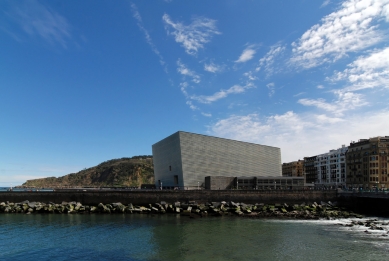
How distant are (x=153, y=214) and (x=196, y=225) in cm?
1162

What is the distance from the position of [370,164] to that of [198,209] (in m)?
68.1

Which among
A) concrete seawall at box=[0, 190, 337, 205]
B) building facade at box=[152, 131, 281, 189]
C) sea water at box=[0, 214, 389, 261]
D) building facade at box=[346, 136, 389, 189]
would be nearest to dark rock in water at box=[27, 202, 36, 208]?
concrete seawall at box=[0, 190, 337, 205]

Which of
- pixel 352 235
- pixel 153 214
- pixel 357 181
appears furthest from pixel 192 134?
pixel 357 181

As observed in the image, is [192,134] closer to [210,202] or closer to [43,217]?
[210,202]

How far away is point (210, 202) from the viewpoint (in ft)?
160

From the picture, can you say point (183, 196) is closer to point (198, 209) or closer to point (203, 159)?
point (198, 209)

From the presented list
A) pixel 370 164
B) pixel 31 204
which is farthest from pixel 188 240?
pixel 370 164

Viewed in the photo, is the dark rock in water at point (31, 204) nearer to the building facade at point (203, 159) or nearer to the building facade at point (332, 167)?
the building facade at point (203, 159)

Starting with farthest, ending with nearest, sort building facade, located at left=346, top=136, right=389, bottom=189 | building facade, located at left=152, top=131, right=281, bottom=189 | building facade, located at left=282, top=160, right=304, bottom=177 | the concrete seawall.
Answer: building facade, located at left=282, top=160, right=304, bottom=177
building facade, located at left=346, top=136, right=389, bottom=189
building facade, located at left=152, top=131, right=281, bottom=189
the concrete seawall

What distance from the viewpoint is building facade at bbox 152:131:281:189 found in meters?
63.9

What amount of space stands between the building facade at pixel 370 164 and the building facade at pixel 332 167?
1015 centimetres

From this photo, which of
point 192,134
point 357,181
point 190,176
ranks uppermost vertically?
point 192,134

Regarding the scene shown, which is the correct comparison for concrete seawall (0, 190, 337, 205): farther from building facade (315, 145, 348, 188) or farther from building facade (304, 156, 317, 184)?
building facade (304, 156, 317, 184)

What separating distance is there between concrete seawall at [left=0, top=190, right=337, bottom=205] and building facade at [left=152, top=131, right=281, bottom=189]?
1057 cm
